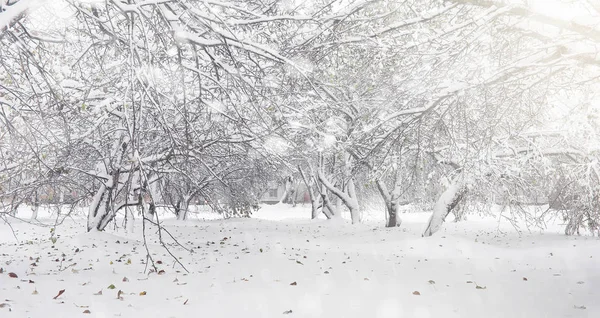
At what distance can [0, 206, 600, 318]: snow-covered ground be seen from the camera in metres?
5.41

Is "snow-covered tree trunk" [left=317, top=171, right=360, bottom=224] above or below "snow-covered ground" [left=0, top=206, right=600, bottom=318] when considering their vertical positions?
above

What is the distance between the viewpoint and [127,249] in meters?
9.09

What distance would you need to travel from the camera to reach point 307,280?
23.8 feet

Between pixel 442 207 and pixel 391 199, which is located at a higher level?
pixel 391 199

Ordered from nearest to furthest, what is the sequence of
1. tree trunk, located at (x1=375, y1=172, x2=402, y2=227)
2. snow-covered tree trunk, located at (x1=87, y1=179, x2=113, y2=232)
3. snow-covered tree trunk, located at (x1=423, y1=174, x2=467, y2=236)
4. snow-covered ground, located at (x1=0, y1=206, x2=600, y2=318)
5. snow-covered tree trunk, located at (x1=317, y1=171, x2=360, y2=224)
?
snow-covered ground, located at (x1=0, y1=206, x2=600, y2=318), snow-covered tree trunk, located at (x1=87, y1=179, x2=113, y2=232), snow-covered tree trunk, located at (x1=423, y1=174, x2=467, y2=236), tree trunk, located at (x1=375, y1=172, x2=402, y2=227), snow-covered tree trunk, located at (x1=317, y1=171, x2=360, y2=224)

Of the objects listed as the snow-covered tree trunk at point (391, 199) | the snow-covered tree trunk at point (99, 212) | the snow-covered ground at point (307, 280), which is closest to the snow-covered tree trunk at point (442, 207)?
the snow-covered ground at point (307, 280)

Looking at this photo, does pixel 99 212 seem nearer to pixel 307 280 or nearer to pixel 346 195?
pixel 307 280

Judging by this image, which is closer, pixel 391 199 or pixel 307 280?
pixel 307 280

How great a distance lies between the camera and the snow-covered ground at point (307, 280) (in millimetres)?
5406

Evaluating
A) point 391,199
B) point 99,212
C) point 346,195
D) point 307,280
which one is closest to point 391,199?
point 391,199

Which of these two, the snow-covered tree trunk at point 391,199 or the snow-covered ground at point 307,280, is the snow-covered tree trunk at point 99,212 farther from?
the snow-covered tree trunk at point 391,199

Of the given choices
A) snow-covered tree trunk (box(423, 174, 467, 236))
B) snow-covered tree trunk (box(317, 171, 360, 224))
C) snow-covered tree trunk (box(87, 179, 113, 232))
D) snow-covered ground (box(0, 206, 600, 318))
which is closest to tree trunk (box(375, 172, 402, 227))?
snow-covered tree trunk (box(317, 171, 360, 224))

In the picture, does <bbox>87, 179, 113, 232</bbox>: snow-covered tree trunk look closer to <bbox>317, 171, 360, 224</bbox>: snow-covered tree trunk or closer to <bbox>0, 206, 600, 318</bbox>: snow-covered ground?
<bbox>0, 206, 600, 318</bbox>: snow-covered ground

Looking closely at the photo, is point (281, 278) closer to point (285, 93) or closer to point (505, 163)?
point (285, 93)
